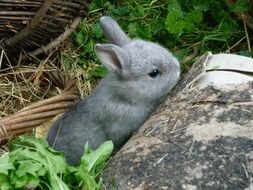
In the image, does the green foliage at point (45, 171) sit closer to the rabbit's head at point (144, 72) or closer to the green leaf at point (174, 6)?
the rabbit's head at point (144, 72)

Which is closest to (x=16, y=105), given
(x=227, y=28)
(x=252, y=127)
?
(x=227, y=28)

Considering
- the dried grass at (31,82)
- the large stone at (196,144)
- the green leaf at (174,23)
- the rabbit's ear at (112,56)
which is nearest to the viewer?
the large stone at (196,144)

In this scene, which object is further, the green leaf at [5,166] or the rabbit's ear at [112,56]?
the rabbit's ear at [112,56]

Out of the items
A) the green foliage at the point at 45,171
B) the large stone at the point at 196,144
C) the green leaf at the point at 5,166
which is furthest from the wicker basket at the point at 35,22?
the green leaf at the point at 5,166

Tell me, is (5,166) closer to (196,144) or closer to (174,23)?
(196,144)

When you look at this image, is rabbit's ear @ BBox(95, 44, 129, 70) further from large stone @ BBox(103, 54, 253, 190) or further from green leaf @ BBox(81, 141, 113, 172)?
green leaf @ BBox(81, 141, 113, 172)

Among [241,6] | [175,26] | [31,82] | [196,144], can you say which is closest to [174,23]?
[175,26]
